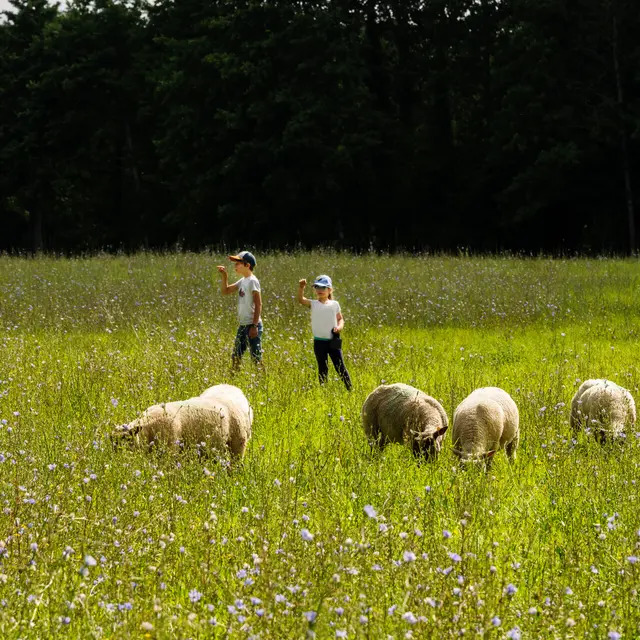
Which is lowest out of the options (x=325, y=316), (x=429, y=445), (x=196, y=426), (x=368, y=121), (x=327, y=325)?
(x=429, y=445)

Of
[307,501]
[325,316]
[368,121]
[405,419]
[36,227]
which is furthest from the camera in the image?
[36,227]

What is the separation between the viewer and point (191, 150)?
45719 mm

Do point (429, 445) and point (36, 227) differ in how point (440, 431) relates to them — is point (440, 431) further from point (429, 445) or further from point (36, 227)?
point (36, 227)

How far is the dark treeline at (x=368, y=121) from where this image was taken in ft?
120

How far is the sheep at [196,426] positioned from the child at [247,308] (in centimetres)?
326

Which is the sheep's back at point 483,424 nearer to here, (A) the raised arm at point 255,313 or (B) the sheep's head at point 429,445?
(B) the sheep's head at point 429,445

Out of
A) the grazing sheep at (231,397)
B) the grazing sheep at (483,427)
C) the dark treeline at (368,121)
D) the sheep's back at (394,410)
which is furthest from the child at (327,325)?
the dark treeline at (368,121)

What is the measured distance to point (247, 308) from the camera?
1004 cm

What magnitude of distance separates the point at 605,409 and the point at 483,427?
139cm

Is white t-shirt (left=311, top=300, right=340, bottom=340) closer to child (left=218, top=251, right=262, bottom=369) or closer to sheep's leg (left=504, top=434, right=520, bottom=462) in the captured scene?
child (left=218, top=251, right=262, bottom=369)

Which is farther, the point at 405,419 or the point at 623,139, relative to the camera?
the point at 623,139

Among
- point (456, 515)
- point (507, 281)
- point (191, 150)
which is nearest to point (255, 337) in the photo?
point (456, 515)

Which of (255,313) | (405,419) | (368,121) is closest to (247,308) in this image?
(255,313)

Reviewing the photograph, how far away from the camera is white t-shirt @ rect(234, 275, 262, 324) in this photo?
10000 mm
